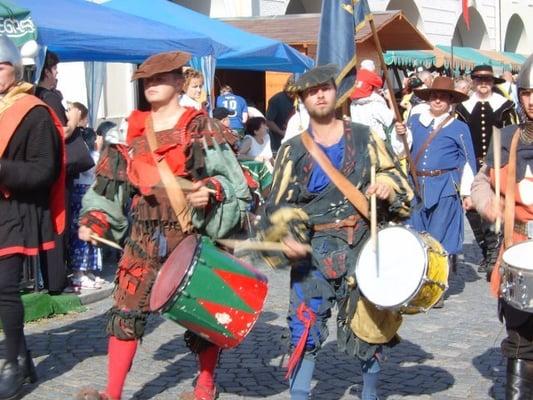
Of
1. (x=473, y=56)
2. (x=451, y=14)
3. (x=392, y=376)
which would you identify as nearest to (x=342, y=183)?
(x=392, y=376)

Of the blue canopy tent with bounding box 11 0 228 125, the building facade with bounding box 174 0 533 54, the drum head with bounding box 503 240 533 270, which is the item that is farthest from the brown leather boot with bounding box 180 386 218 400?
the building facade with bounding box 174 0 533 54

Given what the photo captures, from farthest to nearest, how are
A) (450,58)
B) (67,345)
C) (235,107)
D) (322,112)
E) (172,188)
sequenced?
(450,58) < (235,107) < (67,345) < (172,188) < (322,112)

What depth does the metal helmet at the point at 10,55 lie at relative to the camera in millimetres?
5676

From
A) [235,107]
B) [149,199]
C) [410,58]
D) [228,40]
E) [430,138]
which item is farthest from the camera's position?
[410,58]

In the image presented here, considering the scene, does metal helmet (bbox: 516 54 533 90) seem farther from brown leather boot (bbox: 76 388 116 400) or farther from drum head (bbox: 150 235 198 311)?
brown leather boot (bbox: 76 388 116 400)

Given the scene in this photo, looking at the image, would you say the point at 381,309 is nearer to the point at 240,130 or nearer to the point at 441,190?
the point at 441,190

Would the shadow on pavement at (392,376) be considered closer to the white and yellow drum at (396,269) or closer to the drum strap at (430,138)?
the white and yellow drum at (396,269)

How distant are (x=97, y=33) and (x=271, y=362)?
4.12 metres

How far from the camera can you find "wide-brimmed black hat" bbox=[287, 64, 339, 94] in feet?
16.4

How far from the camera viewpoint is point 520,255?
15.3 feet

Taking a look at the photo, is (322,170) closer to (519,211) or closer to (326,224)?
(326,224)

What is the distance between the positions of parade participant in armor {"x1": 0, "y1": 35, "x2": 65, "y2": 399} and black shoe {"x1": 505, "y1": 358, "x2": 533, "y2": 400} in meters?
2.54

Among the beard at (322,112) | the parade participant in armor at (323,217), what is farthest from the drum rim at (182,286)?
the beard at (322,112)

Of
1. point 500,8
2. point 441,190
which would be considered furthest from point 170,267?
point 500,8
